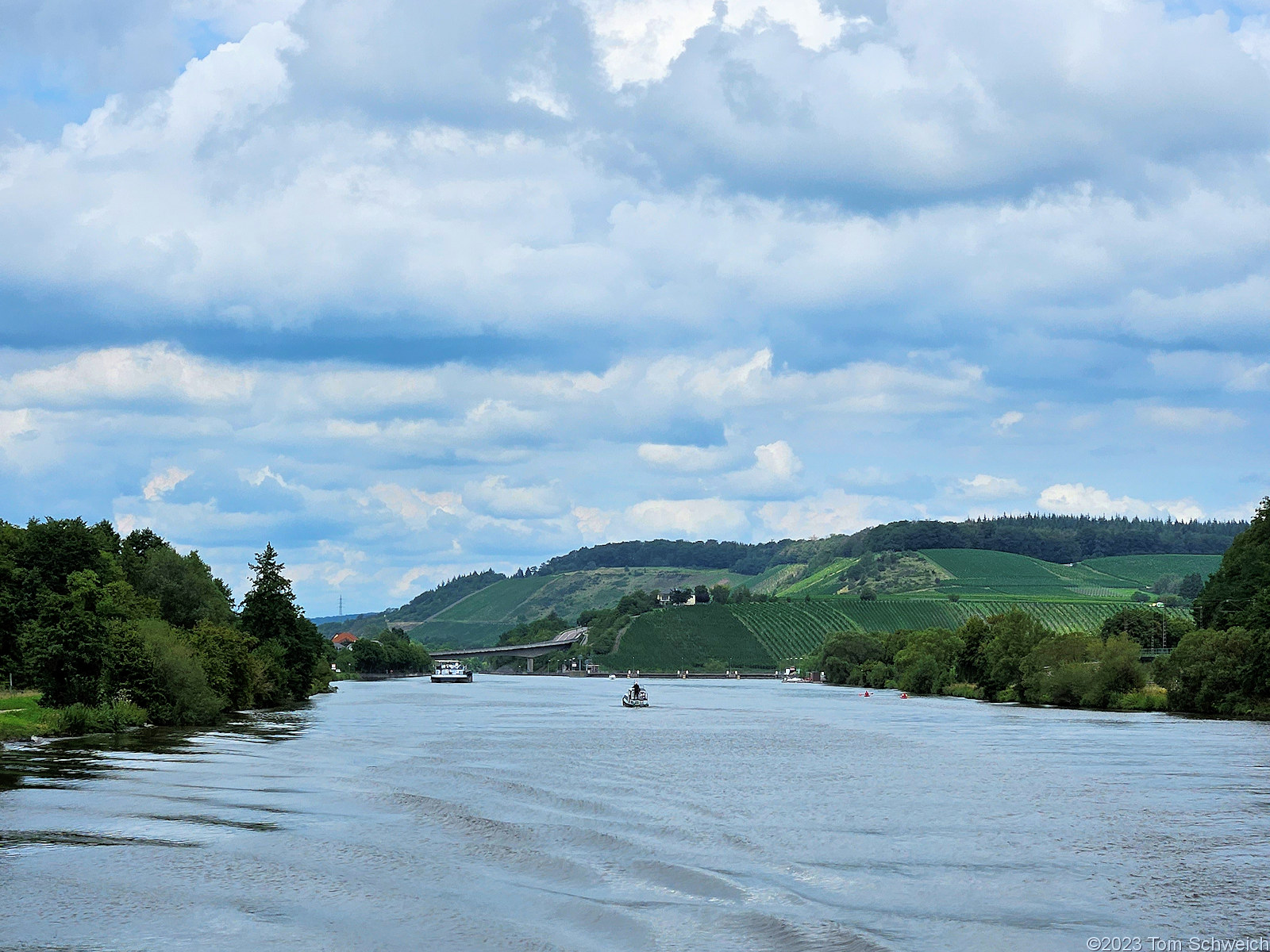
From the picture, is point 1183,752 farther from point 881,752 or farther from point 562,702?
point 562,702

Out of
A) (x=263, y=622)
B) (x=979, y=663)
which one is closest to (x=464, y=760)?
(x=263, y=622)

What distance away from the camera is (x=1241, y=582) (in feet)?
479

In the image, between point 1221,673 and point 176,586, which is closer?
point 1221,673

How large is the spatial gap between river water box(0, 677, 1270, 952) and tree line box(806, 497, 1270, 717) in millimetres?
32366

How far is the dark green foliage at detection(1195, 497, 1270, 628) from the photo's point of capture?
13312 centimetres

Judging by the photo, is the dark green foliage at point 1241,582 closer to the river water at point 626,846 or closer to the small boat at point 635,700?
the river water at point 626,846

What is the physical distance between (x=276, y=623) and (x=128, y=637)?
57545 millimetres

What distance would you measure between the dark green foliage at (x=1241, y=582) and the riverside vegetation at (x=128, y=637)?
92.0 meters

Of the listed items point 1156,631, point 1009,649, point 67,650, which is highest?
point 67,650

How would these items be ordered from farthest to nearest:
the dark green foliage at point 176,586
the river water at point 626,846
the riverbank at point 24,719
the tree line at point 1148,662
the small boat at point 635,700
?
the small boat at point 635,700, the dark green foliage at point 176,586, the tree line at point 1148,662, the riverbank at point 24,719, the river water at point 626,846

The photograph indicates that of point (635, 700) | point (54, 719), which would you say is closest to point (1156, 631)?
point (635, 700)

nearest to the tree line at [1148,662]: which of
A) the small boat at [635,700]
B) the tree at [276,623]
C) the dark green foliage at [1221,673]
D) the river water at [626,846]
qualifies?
the dark green foliage at [1221,673]

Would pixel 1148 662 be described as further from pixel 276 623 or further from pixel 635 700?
pixel 276 623

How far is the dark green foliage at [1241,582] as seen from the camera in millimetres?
133125
